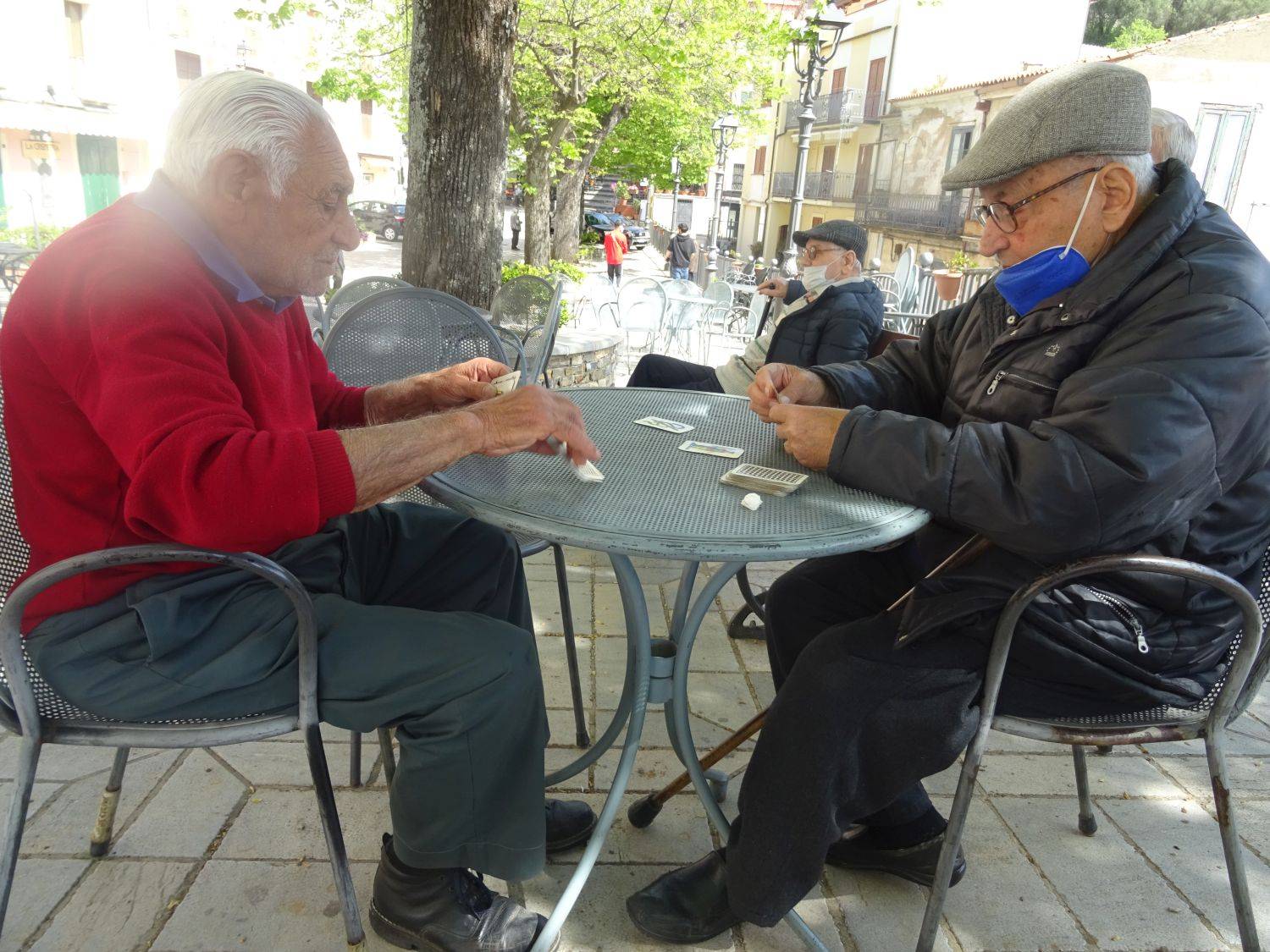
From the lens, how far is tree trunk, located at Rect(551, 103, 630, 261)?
1761 centimetres

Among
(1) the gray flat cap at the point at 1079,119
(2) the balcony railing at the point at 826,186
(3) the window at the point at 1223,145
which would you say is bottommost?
(1) the gray flat cap at the point at 1079,119

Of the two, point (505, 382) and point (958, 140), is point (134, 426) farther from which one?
point (958, 140)

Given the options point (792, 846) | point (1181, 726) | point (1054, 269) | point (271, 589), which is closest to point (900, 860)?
point (792, 846)

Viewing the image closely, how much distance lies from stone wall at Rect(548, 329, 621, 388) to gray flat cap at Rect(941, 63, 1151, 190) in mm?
3532

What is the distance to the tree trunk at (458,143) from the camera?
4734 mm

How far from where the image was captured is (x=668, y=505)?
1563mm

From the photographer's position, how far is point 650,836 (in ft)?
6.81

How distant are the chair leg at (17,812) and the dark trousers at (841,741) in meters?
1.24

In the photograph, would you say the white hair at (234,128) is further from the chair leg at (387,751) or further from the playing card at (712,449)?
the chair leg at (387,751)

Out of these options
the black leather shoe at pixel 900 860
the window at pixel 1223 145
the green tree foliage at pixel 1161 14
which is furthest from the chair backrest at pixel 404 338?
the green tree foliage at pixel 1161 14

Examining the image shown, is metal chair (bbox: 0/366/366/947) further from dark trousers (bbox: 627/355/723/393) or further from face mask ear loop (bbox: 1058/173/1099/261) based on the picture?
dark trousers (bbox: 627/355/723/393)

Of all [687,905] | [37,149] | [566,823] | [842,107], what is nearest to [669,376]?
[566,823]

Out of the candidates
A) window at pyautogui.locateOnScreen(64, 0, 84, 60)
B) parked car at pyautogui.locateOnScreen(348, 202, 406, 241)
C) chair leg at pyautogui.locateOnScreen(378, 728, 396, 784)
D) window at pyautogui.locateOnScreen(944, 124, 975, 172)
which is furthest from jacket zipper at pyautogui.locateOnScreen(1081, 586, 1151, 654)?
parked car at pyautogui.locateOnScreen(348, 202, 406, 241)

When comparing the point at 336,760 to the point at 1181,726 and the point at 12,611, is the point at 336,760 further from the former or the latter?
the point at 1181,726
